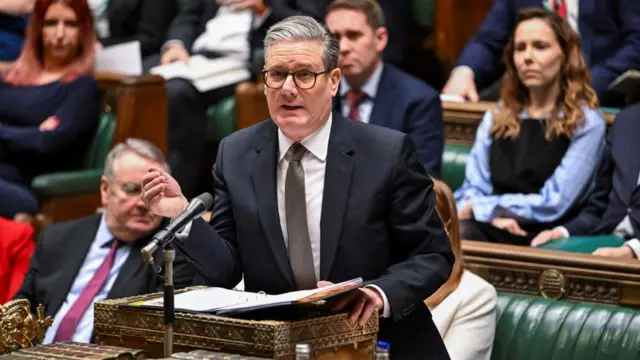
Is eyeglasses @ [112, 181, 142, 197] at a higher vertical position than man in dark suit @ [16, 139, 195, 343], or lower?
higher

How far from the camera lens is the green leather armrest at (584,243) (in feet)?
13.6

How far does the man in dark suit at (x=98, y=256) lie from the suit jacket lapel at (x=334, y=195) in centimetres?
120

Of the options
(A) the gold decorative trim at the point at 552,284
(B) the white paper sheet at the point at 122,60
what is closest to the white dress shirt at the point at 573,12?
(A) the gold decorative trim at the point at 552,284

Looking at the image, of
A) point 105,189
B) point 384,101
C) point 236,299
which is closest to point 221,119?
point 384,101

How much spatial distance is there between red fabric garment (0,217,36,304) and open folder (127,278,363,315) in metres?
1.70

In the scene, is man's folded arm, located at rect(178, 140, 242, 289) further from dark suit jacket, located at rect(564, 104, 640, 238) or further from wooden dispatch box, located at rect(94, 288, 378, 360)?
dark suit jacket, located at rect(564, 104, 640, 238)

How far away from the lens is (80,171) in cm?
527

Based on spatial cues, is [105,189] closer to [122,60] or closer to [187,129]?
[187,129]

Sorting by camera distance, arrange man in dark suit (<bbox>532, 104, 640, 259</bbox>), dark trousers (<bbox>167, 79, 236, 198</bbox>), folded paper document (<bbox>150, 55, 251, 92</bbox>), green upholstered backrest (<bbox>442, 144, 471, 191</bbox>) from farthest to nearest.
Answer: folded paper document (<bbox>150, 55, 251, 92</bbox>) → dark trousers (<bbox>167, 79, 236, 198</bbox>) → green upholstered backrest (<bbox>442, 144, 471, 191</bbox>) → man in dark suit (<bbox>532, 104, 640, 259</bbox>)

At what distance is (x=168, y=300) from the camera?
2324 mm

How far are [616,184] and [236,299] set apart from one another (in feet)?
7.41

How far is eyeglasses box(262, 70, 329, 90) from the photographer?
2605 mm

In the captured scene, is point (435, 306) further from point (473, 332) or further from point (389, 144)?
point (389, 144)

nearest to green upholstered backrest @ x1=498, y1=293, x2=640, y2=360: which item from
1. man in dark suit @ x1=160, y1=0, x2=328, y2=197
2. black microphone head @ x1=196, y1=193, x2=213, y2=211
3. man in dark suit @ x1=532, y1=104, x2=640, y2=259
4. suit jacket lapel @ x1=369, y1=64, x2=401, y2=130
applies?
man in dark suit @ x1=532, y1=104, x2=640, y2=259
